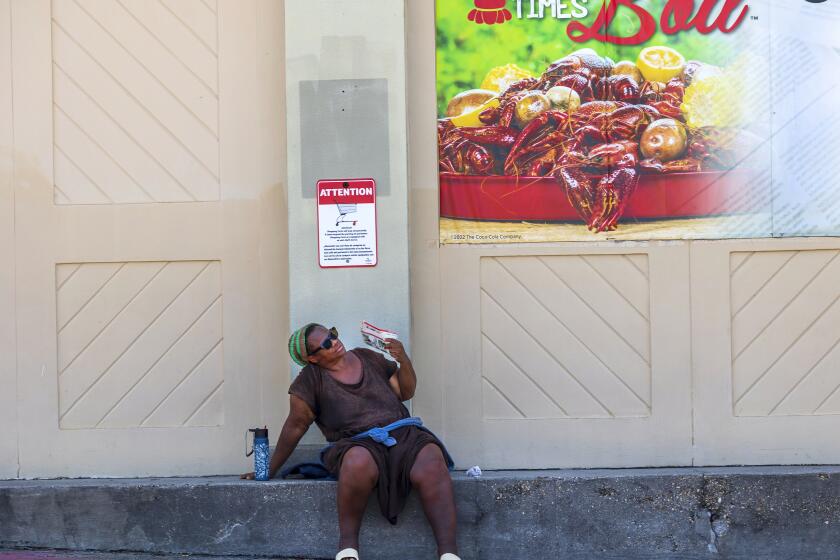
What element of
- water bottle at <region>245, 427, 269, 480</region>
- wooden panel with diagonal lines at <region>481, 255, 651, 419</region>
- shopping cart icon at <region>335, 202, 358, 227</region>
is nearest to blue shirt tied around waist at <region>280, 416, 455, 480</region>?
water bottle at <region>245, 427, 269, 480</region>

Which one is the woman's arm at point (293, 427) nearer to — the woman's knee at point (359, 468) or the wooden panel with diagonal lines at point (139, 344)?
the woman's knee at point (359, 468)

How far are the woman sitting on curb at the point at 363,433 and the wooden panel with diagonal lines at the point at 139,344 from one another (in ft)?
2.04

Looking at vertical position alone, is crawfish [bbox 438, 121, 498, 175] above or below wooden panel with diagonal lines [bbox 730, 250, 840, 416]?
above

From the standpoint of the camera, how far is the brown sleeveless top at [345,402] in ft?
19.3

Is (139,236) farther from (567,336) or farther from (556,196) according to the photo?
(567,336)

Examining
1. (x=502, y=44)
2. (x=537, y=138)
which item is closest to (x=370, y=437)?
(x=537, y=138)

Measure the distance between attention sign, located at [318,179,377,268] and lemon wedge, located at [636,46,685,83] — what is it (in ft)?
5.34

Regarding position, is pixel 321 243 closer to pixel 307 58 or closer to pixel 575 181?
pixel 307 58

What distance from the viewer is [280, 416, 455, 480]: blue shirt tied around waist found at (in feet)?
18.9

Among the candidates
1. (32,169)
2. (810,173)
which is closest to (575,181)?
(810,173)

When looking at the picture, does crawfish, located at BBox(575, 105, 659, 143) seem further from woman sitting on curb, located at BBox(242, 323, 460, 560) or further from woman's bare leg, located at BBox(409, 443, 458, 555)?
woman's bare leg, located at BBox(409, 443, 458, 555)

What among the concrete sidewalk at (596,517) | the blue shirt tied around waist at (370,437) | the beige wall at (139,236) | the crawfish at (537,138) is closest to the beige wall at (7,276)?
the beige wall at (139,236)

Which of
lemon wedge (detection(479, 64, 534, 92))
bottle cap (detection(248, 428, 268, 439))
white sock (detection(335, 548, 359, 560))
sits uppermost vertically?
lemon wedge (detection(479, 64, 534, 92))

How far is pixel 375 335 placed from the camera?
5953 mm
